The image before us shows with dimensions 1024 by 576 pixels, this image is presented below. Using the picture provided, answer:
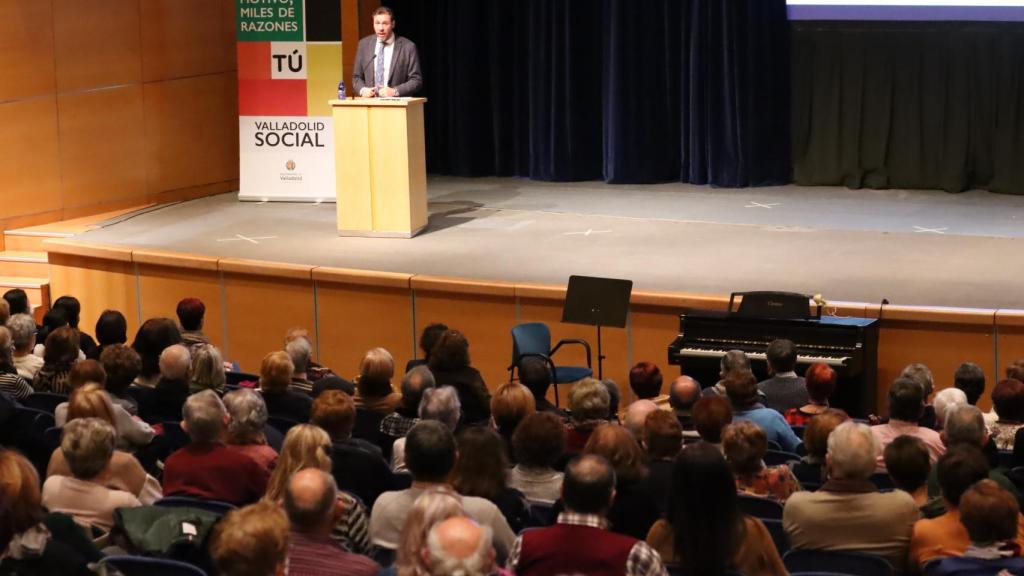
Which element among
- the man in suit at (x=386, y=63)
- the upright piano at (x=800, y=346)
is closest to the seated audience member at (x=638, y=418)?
the upright piano at (x=800, y=346)

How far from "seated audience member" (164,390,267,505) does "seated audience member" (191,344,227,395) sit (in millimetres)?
1151

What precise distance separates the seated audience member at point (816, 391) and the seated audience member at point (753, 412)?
21 centimetres

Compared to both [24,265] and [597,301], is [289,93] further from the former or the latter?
[597,301]

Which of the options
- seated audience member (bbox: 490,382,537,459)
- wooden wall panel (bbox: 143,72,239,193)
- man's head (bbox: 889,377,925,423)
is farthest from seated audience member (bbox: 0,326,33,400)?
wooden wall panel (bbox: 143,72,239,193)

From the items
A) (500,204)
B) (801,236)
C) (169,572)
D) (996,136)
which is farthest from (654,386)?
(996,136)

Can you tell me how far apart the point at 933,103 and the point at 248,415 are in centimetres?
816

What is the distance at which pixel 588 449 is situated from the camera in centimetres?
418

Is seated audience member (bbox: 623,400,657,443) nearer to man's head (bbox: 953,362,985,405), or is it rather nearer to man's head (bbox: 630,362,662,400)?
man's head (bbox: 630,362,662,400)

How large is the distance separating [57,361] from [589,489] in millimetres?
3251

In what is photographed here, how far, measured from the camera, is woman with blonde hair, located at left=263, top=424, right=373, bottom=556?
406 cm

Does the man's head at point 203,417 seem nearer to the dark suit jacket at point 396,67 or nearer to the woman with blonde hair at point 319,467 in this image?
the woman with blonde hair at point 319,467

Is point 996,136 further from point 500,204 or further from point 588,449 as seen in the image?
point 588,449

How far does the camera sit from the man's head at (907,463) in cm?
423

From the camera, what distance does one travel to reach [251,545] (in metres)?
3.17
